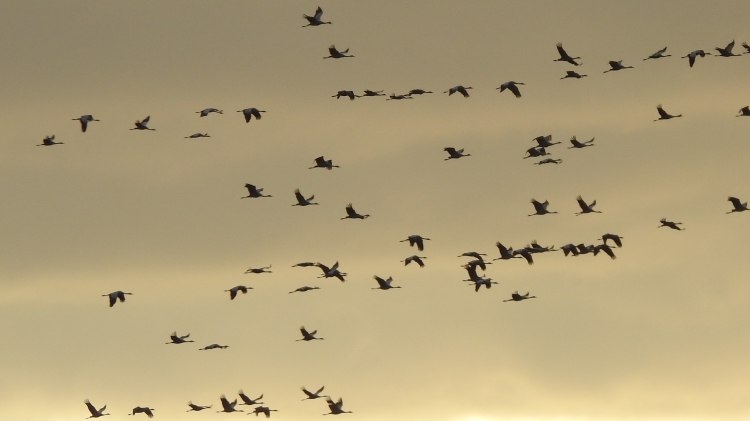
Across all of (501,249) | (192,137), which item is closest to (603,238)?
(501,249)

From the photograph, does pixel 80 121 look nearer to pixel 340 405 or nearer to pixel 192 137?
pixel 192 137

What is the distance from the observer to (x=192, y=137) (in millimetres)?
188625

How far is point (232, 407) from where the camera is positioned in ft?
650

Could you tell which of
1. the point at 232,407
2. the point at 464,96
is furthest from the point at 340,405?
the point at 464,96

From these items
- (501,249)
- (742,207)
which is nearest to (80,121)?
(501,249)

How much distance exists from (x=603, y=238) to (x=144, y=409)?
87.2 feet

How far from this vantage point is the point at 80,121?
597 ft

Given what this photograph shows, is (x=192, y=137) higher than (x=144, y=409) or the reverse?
higher

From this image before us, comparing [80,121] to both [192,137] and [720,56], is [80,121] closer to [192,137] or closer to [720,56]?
[192,137]

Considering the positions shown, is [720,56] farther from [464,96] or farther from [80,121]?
[80,121]

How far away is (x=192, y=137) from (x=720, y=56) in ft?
94.3

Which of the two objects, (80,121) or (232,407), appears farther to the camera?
(232,407)

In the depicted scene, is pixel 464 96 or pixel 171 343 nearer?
pixel 464 96

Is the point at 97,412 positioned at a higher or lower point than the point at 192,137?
lower
